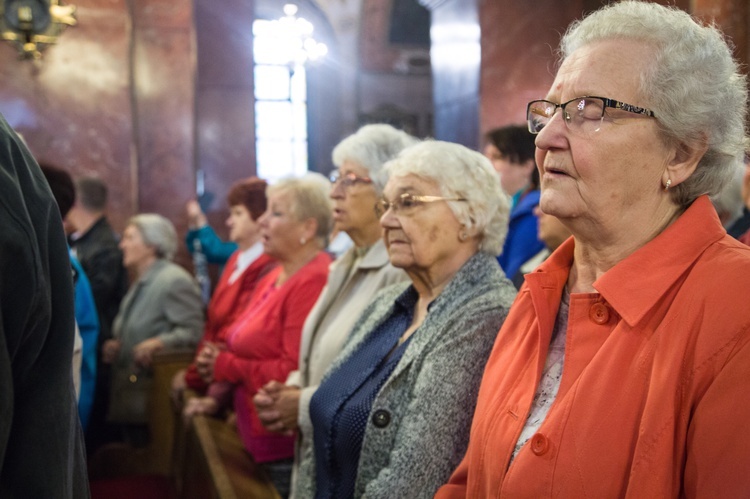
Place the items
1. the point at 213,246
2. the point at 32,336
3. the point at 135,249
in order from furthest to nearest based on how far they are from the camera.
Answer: the point at 213,246 < the point at 135,249 < the point at 32,336

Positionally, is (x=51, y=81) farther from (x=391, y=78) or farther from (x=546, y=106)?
(x=391, y=78)

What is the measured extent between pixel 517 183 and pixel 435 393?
2.20 m

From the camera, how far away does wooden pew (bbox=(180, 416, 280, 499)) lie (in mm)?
2736

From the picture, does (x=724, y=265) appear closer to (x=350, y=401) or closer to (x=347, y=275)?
(x=350, y=401)

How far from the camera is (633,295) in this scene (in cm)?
145

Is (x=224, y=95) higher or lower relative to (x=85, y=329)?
higher

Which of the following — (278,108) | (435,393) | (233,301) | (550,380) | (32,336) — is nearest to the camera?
(32,336)

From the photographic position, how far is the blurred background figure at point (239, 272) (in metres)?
4.47

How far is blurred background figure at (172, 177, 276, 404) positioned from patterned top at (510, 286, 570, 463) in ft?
9.34

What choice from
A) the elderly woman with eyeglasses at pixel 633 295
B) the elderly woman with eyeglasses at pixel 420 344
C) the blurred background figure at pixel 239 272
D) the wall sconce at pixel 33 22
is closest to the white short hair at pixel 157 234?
the blurred background figure at pixel 239 272

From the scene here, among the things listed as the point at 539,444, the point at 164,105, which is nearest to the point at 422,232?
the point at 539,444

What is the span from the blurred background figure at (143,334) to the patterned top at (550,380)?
363 centimetres

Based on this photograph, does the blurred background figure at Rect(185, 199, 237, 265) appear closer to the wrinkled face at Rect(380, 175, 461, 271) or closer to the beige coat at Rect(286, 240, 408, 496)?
the beige coat at Rect(286, 240, 408, 496)

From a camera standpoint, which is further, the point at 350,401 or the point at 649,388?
the point at 350,401
